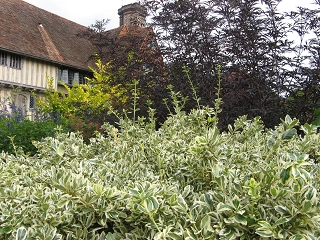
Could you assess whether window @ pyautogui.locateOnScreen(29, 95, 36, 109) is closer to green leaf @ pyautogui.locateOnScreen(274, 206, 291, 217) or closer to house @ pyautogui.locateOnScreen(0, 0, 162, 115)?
house @ pyautogui.locateOnScreen(0, 0, 162, 115)

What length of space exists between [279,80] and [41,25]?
48.6 ft

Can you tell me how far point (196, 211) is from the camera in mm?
973

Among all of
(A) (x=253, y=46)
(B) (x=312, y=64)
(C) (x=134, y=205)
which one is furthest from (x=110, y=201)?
(B) (x=312, y=64)

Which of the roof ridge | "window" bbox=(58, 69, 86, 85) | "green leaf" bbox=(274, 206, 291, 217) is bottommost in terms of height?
"green leaf" bbox=(274, 206, 291, 217)

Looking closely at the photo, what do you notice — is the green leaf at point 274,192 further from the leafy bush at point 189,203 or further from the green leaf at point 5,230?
the green leaf at point 5,230

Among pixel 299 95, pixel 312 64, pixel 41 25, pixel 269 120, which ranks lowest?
pixel 269 120

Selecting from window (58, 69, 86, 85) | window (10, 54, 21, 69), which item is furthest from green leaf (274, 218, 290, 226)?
window (58, 69, 86, 85)

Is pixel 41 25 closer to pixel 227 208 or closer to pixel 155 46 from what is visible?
pixel 155 46

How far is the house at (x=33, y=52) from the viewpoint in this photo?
44.0 ft

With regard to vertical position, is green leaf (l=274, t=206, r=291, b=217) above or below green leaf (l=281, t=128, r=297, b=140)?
below

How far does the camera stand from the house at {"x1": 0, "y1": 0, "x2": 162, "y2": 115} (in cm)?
1342

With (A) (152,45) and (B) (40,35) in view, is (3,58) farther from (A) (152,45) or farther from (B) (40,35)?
(A) (152,45)

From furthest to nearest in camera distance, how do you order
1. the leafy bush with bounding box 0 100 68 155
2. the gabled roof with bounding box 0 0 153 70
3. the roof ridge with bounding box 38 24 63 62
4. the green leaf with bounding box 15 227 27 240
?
the roof ridge with bounding box 38 24 63 62, the gabled roof with bounding box 0 0 153 70, the leafy bush with bounding box 0 100 68 155, the green leaf with bounding box 15 227 27 240

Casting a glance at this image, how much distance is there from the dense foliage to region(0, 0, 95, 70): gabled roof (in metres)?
9.77
